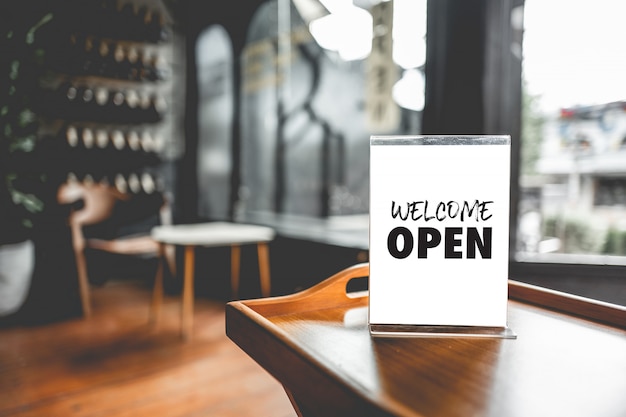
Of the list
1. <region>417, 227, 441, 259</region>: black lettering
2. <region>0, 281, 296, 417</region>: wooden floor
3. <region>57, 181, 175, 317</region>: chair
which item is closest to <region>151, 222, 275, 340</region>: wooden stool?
<region>0, 281, 296, 417</region>: wooden floor

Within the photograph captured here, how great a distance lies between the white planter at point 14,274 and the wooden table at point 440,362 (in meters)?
2.81

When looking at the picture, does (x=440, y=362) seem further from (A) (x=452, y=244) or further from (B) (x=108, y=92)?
(B) (x=108, y=92)

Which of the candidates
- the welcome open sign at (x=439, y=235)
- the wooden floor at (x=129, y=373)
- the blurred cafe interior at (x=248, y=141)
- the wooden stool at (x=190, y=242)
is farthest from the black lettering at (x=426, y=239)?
the wooden stool at (x=190, y=242)

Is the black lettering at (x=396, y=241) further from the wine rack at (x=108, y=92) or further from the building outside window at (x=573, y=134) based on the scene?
the wine rack at (x=108, y=92)

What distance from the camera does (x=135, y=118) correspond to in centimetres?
420

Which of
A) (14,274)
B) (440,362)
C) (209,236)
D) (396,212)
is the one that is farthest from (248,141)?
(440,362)

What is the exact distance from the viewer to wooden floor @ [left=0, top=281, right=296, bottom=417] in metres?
1.88

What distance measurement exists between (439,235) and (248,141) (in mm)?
3718

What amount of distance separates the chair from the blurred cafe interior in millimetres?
19

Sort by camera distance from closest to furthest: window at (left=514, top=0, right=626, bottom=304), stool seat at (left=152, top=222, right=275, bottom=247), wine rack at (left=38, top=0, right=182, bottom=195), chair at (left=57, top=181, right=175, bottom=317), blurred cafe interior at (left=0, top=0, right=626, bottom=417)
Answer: window at (left=514, top=0, right=626, bottom=304)
blurred cafe interior at (left=0, top=0, right=626, bottom=417)
stool seat at (left=152, top=222, right=275, bottom=247)
chair at (left=57, top=181, right=175, bottom=317)
wine rack at (left=38, top=0, right=182, bottom=195)

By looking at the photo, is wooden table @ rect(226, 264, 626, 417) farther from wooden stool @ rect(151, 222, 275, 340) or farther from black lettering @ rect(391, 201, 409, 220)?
wooden stool @ rect(151, 222, 275, 340)

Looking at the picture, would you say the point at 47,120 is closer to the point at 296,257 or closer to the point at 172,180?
the point at 172,180

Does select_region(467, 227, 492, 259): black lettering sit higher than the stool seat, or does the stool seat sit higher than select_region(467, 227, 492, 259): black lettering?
select_region(467, 227, 492, 259): black lettering

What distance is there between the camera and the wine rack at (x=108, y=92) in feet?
12.8
